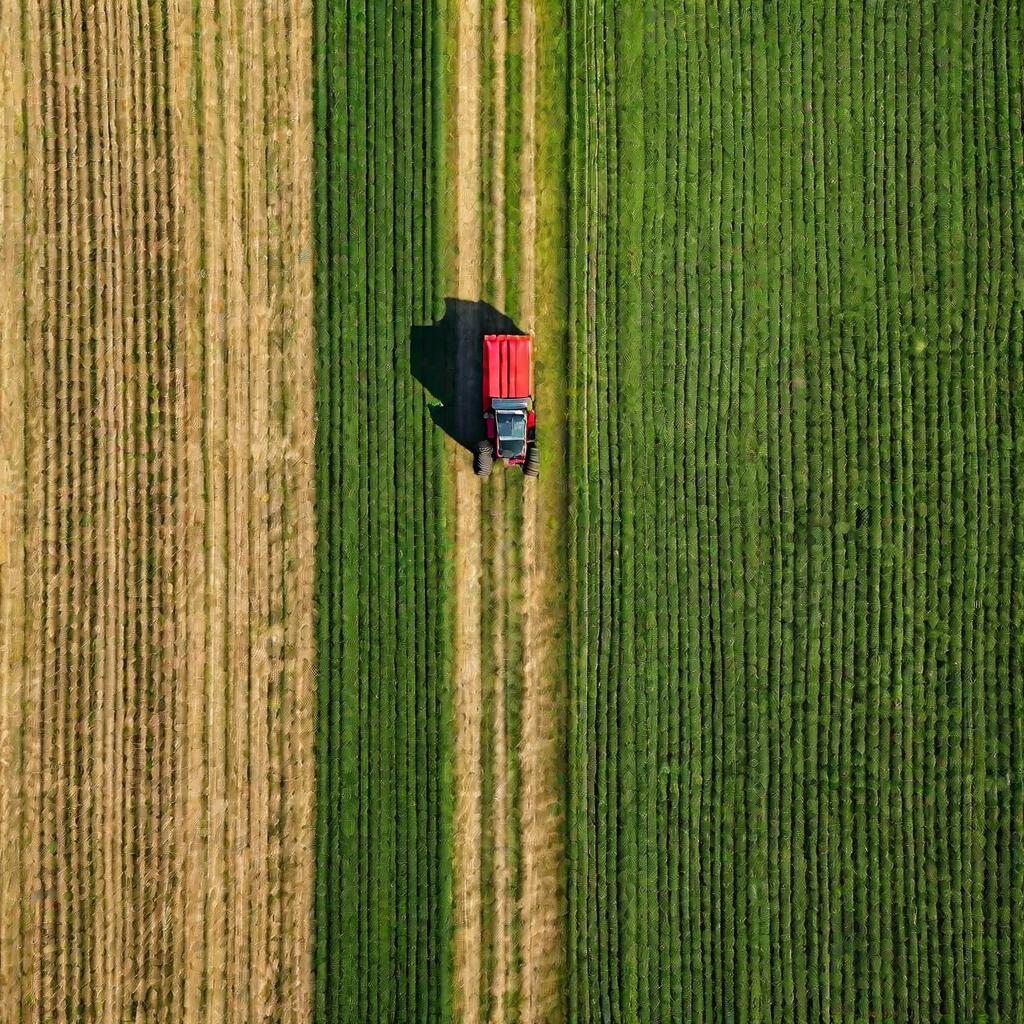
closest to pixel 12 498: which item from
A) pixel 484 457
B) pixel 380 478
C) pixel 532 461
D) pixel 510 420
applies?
pixel 380 478

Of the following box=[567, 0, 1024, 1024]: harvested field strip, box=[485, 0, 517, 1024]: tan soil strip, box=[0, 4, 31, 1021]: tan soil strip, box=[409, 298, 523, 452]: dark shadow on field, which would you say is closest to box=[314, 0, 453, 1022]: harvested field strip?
box=[409, 298, 523, 452]: dark shadow on field

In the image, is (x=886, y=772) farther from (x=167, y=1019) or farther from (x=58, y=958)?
(x=58, y=958)

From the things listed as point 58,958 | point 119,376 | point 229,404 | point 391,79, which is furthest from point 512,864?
point 391,79

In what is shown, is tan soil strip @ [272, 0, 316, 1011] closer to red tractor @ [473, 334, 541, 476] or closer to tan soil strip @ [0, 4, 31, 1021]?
red tractor @ [473, 334, 541, 476]

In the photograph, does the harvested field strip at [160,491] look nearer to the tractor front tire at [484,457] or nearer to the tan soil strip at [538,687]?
the tractor front tire at [484,457]

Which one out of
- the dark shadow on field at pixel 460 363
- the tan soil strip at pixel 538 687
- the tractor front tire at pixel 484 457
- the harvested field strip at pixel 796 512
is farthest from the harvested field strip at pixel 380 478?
the harvested field strip at pixel 796 512

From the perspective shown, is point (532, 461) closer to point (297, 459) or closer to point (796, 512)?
point (297, 459)
